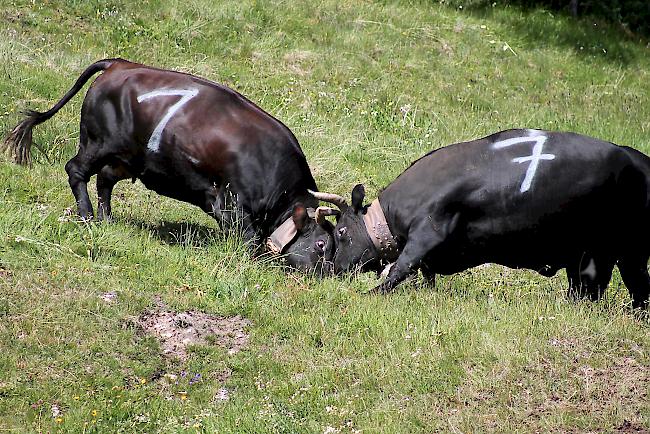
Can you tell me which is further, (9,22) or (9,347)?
(9,22)

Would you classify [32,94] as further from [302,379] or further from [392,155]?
[302,379]

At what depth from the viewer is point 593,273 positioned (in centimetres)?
946

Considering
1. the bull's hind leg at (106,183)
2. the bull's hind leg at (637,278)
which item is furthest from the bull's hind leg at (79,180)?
the bull's hind leg at (637,278)

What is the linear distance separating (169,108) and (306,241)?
5.90 ft

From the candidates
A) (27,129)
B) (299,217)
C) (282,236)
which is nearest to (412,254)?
(299,217)

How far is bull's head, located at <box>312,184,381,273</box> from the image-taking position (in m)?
9.78

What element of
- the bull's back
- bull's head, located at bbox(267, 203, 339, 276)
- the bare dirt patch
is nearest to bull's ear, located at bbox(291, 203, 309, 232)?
bull's head, located at bbox(267, 203, 339, 276)

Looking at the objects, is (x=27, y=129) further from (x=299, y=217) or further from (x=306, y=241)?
(x=306, y=241)

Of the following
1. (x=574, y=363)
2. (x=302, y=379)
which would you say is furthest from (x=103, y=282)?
(x=574, y=363)

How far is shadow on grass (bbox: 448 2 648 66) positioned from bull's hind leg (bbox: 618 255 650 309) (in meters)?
10.2

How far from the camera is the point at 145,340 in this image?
7578 millimetres

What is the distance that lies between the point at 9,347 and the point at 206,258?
2430 mm

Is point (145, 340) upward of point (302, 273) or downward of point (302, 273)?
upward

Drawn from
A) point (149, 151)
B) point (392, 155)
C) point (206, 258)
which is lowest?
point (392, 155)
